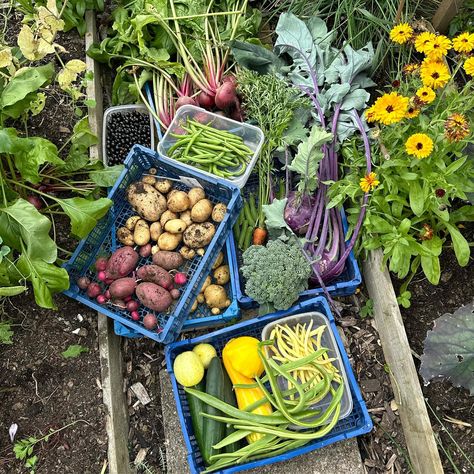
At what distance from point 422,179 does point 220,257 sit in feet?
3.27

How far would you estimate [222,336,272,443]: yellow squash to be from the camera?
214cm

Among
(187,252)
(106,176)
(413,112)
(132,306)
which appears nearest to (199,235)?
(187,252)

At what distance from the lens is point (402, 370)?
7.22 ft

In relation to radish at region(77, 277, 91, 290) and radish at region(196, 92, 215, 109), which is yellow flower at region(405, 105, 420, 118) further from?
radish at region(77, 277, 91, 290)

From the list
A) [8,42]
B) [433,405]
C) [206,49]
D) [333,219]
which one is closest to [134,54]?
[206,49]

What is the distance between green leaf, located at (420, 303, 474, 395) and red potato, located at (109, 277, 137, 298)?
1.28m

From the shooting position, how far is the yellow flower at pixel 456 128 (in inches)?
69.2

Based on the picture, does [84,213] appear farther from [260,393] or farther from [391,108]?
[391,108]

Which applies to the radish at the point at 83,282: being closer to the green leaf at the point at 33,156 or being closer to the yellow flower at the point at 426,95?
the green leaf at the point at 33,156

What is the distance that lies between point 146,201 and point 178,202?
0.15 m

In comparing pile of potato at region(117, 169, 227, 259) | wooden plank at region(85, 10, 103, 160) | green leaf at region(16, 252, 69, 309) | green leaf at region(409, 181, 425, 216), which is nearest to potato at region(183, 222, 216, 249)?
pile of potato at region(117, 169, 227, 259)

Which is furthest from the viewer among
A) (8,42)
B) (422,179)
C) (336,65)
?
(8,42)

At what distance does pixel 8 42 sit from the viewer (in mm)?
2758

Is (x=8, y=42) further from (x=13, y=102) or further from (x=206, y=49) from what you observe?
(x=206, y=49)
